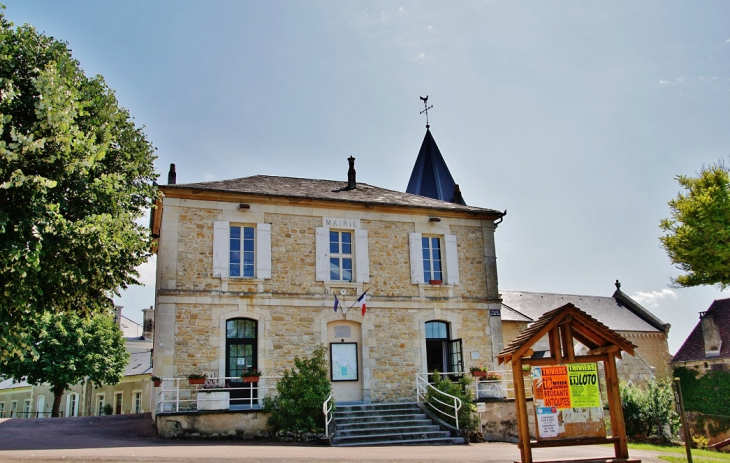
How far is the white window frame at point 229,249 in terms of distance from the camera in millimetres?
16203

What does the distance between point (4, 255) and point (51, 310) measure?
288cm

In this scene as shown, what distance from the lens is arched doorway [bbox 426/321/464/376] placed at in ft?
58.7

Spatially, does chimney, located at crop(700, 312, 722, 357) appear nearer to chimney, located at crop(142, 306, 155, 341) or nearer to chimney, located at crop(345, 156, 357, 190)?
chimney, located at crop(345, 156, 357, 190)

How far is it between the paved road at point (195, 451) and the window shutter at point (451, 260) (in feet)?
17.0

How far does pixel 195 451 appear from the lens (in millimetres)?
11102

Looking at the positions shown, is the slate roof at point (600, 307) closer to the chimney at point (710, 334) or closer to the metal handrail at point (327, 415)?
the chimney at point (710, 334)

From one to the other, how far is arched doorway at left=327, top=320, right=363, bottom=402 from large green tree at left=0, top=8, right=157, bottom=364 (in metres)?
5.95

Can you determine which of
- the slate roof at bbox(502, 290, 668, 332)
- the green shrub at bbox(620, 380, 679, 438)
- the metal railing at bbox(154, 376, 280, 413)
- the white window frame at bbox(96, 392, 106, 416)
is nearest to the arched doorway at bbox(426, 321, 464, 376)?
the green shrub at bbox(620, 380, 679, 438)

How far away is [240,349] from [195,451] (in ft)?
16.6

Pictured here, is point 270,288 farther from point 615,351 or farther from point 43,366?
point 43,366

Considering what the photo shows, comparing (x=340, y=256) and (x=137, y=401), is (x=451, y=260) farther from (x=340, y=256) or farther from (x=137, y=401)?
(x=137, y=401)

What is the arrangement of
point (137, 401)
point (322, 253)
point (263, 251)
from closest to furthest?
point (263, 251), point (322, 253), point (137, 401)

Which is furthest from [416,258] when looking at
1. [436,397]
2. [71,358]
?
[71,358]

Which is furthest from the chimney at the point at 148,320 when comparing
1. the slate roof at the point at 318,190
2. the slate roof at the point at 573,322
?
the slate roof at the point at 573,322
